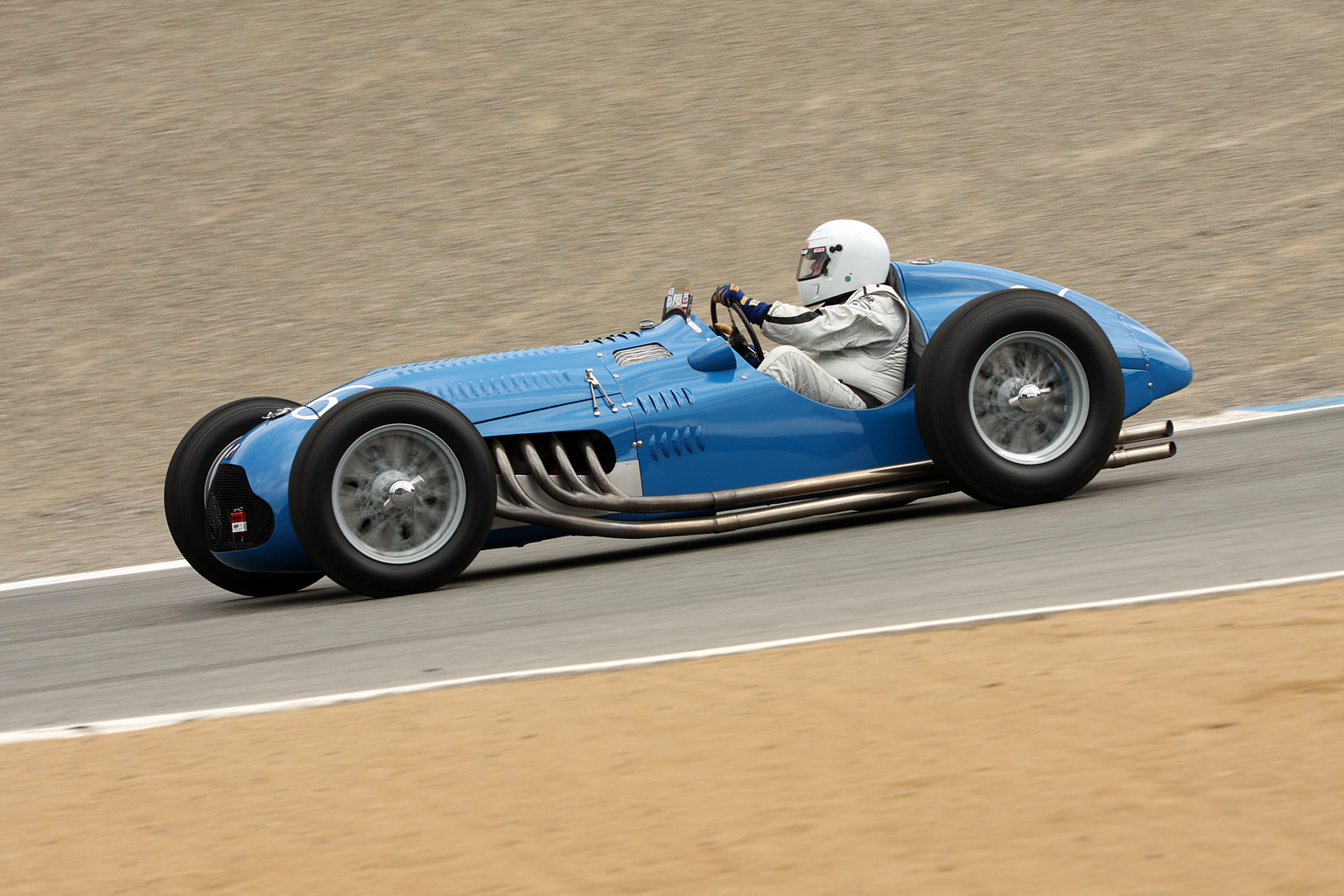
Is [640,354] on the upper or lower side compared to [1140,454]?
upper

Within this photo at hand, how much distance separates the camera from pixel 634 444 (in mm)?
6359

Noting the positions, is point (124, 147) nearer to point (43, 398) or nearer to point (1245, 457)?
point (43, 398)

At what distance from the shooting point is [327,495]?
18.9ft

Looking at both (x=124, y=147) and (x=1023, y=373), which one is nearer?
(x=1023, y=373)

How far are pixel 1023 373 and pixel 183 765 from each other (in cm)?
419

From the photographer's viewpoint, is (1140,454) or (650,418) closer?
(650,418)

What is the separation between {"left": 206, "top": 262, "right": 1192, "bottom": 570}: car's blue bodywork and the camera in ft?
20.5

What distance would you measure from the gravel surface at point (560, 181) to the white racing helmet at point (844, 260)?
4.22 metres

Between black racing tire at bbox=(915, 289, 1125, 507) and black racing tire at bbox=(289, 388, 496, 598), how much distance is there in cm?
201

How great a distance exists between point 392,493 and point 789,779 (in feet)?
10.2

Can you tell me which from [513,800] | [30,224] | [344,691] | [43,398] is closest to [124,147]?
[30,224]

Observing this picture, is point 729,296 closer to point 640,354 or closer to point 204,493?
point 640,354

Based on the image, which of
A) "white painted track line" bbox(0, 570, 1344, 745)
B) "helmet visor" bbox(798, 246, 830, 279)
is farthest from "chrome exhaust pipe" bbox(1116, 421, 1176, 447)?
"white painted track line" bbox(0, 570, 1344, 745)

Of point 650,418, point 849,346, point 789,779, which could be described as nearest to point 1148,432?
point 849,346
